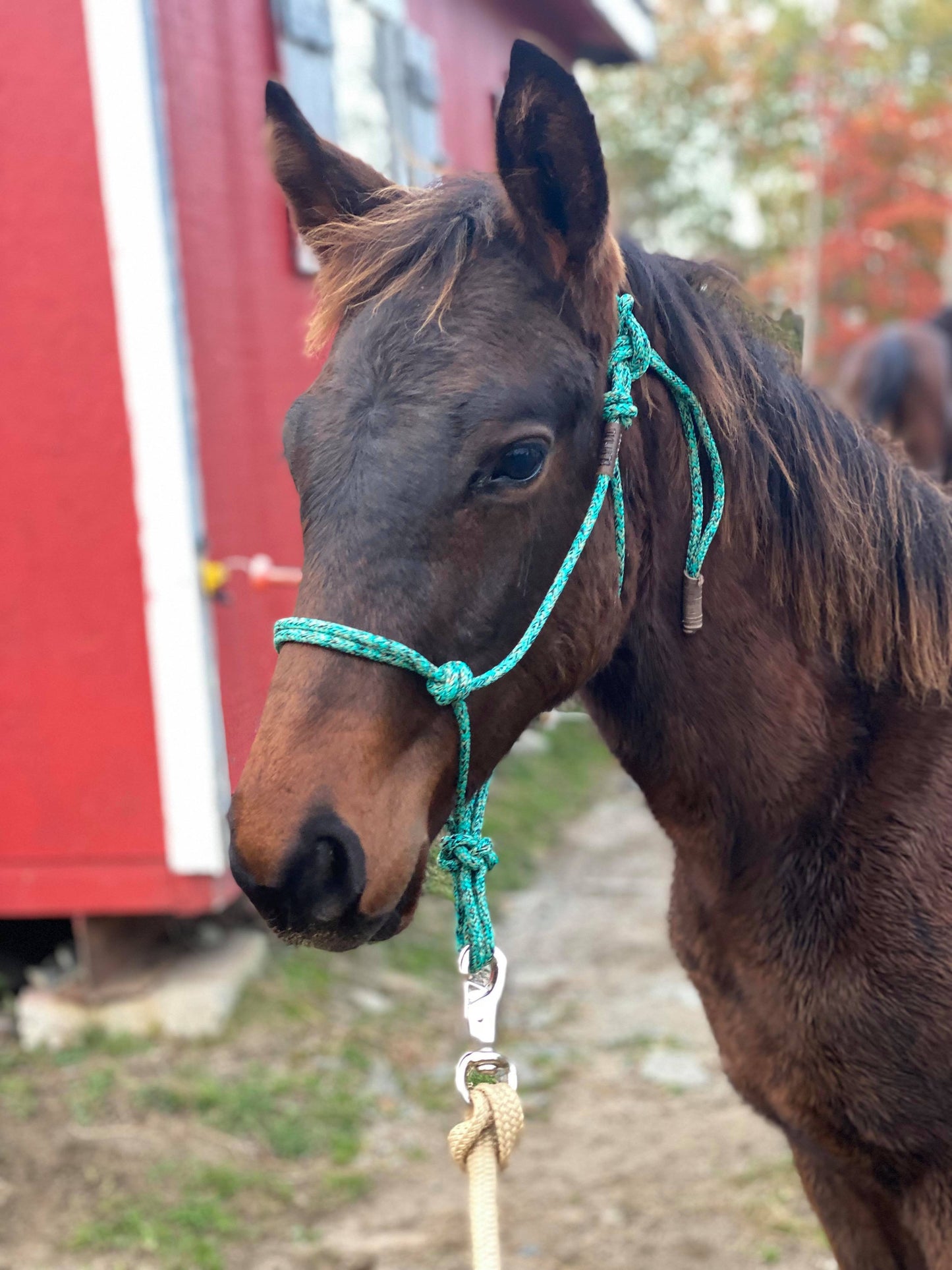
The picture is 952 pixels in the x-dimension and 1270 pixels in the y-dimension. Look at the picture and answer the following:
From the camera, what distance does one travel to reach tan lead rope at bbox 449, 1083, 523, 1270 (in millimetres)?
1479

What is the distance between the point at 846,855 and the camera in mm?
1728

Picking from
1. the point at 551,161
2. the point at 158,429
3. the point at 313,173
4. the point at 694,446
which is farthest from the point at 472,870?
the point at 158,429

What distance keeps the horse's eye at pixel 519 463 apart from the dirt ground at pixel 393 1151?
2.40m

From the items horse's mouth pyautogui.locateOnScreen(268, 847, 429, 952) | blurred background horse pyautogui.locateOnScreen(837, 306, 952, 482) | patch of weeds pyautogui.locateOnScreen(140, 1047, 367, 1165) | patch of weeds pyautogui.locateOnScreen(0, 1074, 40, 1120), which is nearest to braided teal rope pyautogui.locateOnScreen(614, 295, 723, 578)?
horse's mouth pyautogui.locateOnScreen(268, 847, 429, 952)

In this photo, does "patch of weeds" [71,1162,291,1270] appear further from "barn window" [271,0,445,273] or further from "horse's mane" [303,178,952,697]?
"barn window" [271,0,445,273]

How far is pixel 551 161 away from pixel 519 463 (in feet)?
1.28

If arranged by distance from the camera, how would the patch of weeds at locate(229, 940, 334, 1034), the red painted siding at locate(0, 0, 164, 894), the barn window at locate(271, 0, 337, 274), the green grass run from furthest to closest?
the green grass < the barn window at locate(271, 0, 337, 274) < the patch of weeds at locate(229, 940, 334, 1034) < the red painted siding at locate(0, 0, 164, 894)

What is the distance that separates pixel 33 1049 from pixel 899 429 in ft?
20.2

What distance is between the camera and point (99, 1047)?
3936mm

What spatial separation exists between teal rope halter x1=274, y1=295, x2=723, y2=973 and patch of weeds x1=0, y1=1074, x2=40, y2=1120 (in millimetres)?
2571

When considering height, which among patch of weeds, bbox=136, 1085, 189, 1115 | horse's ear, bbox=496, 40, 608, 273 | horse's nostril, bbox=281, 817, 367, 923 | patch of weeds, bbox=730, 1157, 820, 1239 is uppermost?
horse's ear, bbox=496, 40, 608, 273

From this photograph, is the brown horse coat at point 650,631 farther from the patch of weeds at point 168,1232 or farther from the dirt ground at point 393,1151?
the patch of weeds at point 168,1232

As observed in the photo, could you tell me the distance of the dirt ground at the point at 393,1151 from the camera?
9.94 ft

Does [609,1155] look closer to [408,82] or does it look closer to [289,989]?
[289,989]
